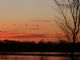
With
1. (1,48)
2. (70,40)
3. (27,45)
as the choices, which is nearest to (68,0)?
(70,40)

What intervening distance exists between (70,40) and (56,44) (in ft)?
206

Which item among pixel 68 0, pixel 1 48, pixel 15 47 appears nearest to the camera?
pixel 68 0

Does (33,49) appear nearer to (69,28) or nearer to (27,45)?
(27,45)

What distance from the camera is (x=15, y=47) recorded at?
12425cm

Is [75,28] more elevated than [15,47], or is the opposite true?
[75,28]

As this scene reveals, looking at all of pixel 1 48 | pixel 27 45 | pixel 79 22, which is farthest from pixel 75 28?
pixel 27 45

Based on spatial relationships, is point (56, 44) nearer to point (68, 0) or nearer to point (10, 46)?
point (10, 46)

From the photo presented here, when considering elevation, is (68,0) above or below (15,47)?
above

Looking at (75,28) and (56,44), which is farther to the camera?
(56,44)

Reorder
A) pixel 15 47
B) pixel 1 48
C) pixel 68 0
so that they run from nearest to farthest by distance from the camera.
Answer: pixel 68 0, pixel 1 48, pixel 15 47

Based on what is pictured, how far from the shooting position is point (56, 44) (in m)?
120

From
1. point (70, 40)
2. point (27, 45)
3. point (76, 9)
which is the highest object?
point (76, 9)

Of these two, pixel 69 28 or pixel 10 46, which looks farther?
pixel 10 46

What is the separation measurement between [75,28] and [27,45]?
2985 inches
